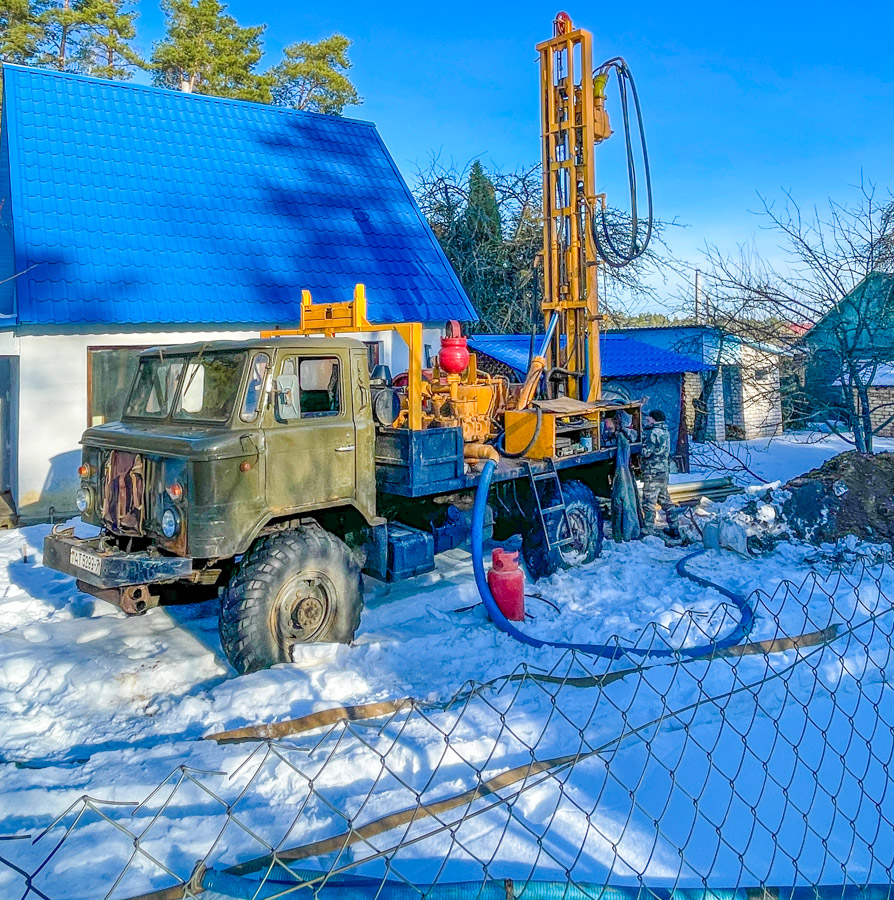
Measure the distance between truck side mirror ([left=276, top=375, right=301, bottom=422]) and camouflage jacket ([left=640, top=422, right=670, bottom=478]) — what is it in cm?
483

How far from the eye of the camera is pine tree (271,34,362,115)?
2980cm

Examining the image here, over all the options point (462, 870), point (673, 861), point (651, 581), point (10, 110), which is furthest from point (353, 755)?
point (10, 110)

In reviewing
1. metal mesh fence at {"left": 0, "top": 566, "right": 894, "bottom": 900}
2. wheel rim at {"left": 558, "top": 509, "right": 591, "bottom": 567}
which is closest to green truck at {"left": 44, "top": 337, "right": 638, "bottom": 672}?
metal mesh fence at {"left": 0, "top": 566, "right": 894, "bottom": 900}

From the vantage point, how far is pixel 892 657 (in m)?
5.11

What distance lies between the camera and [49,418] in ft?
33.4

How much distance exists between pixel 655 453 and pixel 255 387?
528cm

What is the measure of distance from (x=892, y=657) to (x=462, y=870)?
3530mm

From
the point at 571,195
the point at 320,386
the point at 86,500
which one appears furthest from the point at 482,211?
the point at 86,500

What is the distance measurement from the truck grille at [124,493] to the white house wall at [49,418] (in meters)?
4.77

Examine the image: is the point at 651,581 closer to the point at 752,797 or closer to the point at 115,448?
the point at 752,797

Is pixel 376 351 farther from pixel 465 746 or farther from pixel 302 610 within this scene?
pixel 465 746

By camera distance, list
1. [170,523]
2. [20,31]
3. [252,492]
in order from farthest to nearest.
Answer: [20,31]
[252,492]
[170,523]

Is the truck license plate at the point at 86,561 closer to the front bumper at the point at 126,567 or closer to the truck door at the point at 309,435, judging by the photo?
the front bumper at the point at 126,567

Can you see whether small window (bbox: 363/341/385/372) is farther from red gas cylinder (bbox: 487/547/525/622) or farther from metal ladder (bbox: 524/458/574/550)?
red gas cylinder (bbox: 487/547/525/622)
